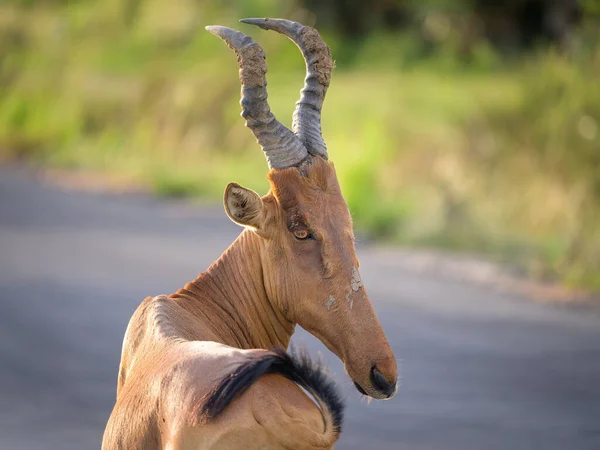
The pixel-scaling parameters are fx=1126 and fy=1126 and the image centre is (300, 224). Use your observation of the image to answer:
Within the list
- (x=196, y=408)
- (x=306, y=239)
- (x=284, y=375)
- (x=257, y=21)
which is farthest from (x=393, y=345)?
(x=196, y=408)

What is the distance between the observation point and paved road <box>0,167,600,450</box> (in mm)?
11227

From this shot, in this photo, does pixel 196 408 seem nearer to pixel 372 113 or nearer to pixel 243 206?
pixel 243 206

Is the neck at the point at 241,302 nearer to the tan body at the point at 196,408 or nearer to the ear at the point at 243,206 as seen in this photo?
the ear at the point at 243,206

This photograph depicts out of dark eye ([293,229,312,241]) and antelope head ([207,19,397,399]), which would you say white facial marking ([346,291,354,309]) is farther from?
dark eye ([293,229,312,241])

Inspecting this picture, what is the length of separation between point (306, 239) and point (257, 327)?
1.93ft

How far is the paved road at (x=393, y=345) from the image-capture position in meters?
11.2

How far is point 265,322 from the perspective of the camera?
540 cm

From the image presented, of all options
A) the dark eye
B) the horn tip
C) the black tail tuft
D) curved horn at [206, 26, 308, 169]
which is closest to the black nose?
the black tail tuft

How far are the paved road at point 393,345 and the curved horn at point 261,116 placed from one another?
234 centimetres

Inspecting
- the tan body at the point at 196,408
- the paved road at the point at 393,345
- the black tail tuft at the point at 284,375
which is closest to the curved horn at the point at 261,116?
the tan body at the point at 196,408

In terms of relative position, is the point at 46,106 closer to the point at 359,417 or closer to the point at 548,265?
the point at 548,265

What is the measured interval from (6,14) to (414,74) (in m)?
19.9

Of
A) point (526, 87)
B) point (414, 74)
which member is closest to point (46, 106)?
point (414, 74)

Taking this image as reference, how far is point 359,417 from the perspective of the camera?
12.2m
